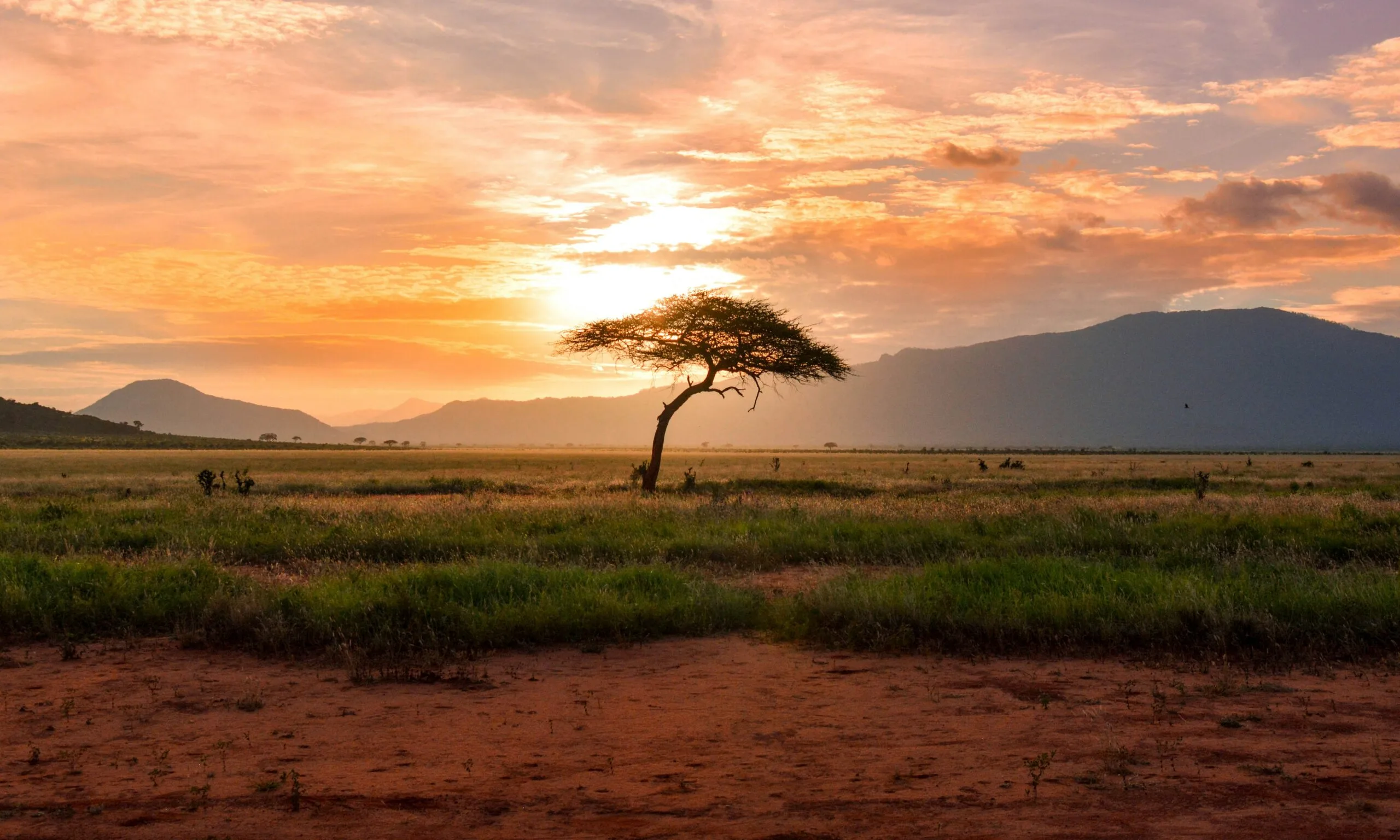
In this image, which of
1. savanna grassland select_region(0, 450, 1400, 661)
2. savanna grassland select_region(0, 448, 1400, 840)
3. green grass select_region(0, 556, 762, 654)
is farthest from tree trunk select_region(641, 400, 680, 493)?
green grass select_region(0, 556, 762, 654)

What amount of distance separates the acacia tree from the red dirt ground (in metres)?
26.4

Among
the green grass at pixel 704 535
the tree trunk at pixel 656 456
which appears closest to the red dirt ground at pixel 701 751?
the green grass at pixel 704 535

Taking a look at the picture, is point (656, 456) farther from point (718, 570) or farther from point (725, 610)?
point (725, 610)

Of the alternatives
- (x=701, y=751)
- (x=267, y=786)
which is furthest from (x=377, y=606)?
(x=701, y=751)

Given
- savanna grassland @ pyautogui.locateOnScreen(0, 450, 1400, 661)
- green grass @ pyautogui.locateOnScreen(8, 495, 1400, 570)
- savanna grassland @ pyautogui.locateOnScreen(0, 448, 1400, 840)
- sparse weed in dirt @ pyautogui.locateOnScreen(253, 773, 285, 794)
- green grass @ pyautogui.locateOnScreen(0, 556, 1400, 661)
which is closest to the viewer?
savanna grassland @ pyautogui.locateOnScreen(0, 448, 1400, 840)

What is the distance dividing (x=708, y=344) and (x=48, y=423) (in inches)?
6435

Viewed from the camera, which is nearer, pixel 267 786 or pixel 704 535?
pixel 267 786

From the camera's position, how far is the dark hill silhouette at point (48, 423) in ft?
502

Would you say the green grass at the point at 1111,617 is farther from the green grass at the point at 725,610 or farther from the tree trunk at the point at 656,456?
the tree trunk at the point at 656,456

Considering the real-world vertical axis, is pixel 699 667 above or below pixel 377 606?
below

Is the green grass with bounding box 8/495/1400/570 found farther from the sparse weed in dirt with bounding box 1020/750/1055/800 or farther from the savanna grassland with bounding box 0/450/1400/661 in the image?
the sparse weed in dirt with bounding box 1020/750/1055/800

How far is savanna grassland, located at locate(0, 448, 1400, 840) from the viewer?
625 cm

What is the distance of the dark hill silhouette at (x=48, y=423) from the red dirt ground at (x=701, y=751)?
546 ft

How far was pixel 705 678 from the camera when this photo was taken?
9.88 meters
